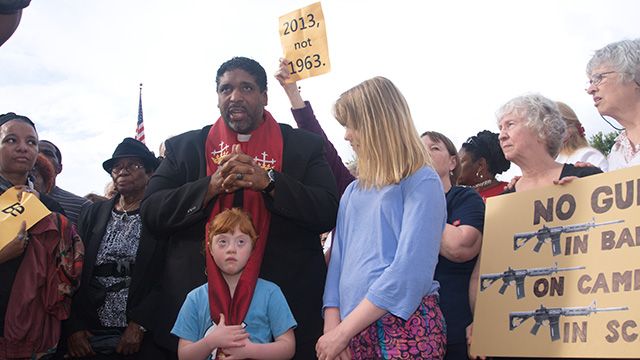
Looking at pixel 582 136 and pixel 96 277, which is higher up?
pixel 582 136

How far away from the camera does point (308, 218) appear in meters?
3.37

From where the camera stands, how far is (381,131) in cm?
309

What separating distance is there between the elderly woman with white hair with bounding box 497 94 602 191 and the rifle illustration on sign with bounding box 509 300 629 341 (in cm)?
70

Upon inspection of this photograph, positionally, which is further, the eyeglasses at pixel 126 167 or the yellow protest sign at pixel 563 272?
the eyeglasses at pixel 126 167

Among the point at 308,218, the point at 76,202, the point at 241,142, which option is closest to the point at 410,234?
the point at 308,218

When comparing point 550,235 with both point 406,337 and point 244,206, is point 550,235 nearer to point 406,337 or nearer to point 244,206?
point 406,337

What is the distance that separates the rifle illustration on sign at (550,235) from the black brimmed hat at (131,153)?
3110 millimetres

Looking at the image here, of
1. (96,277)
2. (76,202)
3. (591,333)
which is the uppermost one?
(76,202)

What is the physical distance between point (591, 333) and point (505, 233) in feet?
2.18

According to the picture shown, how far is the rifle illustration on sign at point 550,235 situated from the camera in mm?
3004

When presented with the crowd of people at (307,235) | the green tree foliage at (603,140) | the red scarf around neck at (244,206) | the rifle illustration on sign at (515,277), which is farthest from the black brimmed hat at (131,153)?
the green tree foliage at (603,140)

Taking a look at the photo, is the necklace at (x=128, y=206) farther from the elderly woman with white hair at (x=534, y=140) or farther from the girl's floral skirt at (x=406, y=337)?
the elderly woman with white hair at (x=534, y=140)

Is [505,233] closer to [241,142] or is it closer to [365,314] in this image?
[365,314]

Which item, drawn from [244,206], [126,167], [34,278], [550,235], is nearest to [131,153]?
[126,167]
